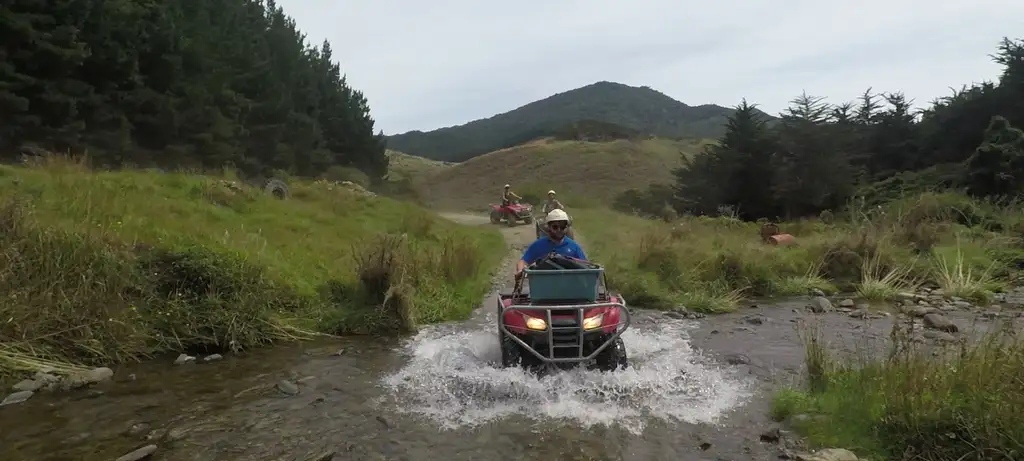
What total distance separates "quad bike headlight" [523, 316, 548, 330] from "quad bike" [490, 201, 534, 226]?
2133 cm

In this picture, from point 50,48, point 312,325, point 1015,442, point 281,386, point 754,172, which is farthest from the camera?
point 754,172

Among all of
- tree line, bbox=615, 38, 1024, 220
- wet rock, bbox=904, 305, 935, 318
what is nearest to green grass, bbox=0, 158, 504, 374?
wet rock, bbox=904, 305, 935, 318

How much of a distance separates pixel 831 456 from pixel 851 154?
1405 inches

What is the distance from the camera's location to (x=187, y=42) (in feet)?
87.7

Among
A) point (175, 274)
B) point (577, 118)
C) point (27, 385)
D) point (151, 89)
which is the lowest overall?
point (27, 385)

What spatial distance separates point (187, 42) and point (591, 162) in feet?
153

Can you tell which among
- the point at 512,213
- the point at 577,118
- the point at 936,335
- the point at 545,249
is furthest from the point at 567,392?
the point at 577,118

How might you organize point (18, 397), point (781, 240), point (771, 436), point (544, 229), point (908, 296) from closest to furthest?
point (771, 436)
point (18, 397)
point (544, 229)
point (908, 296)
point (781, 240)

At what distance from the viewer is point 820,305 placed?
12844 millimetres

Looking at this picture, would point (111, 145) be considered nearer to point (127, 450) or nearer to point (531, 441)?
point (127, 450)

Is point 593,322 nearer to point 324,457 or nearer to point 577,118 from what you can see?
point 324,457

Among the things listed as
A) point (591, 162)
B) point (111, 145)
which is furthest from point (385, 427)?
point (591, 162)

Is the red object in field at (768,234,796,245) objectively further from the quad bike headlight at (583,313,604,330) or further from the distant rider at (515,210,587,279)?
the quad bike headlight at (583,313,604,330)

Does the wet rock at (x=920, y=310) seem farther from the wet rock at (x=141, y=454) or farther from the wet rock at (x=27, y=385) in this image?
the wet rock at (x=27, y=385)
